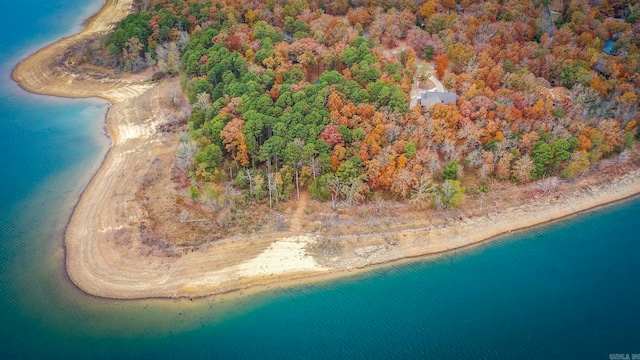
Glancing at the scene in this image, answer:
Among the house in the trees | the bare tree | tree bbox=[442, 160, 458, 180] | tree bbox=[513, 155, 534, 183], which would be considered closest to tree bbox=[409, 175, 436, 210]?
tree bbox=[442, 160, 458, 180]

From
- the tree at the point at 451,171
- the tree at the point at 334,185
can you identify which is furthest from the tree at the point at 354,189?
the tree at the point at 451,171

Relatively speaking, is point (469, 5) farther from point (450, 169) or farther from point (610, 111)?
point (450, 169)

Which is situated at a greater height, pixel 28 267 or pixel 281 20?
pixel 281 20

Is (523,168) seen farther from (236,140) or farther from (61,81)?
(61,81)

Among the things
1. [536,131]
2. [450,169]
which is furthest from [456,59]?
[450,169]

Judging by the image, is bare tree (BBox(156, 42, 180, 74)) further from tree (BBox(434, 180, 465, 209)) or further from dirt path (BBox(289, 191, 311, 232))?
tree (BBox(434, 180, 465, 209))
